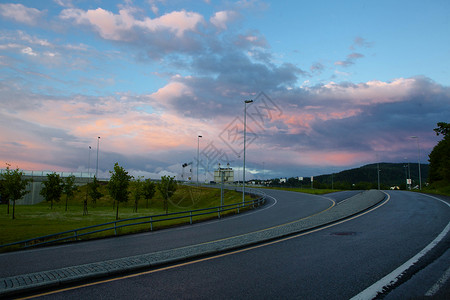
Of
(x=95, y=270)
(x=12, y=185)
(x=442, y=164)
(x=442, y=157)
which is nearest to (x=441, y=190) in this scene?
(x=442, y=164)

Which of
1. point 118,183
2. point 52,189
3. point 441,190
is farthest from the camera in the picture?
point 52,189

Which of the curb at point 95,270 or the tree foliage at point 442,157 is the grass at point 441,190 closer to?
the tree foliage at point 442,157

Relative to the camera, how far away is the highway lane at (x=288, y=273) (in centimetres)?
597

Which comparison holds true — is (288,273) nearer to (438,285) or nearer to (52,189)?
(438,285)

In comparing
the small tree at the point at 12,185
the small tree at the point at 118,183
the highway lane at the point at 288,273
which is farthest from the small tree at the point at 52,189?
the highway lane at the point at 288,273

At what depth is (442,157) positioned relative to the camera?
2515 inches

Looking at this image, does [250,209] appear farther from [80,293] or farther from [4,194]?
[4,194]

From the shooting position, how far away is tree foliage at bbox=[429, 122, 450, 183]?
56256 mm

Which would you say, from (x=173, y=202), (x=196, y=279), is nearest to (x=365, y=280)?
(x=196, y=279)

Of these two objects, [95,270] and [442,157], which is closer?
[95,270]

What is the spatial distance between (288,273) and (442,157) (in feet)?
236

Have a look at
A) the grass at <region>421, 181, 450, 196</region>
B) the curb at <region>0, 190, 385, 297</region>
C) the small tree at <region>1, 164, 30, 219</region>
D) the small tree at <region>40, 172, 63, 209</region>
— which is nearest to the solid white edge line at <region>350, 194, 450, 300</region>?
the curb at <region>0, 190, 385, 297</region>

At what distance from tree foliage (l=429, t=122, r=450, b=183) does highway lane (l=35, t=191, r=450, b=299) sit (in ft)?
183

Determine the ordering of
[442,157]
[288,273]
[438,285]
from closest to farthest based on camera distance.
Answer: [438,285]
[288,273]
[442,157]
